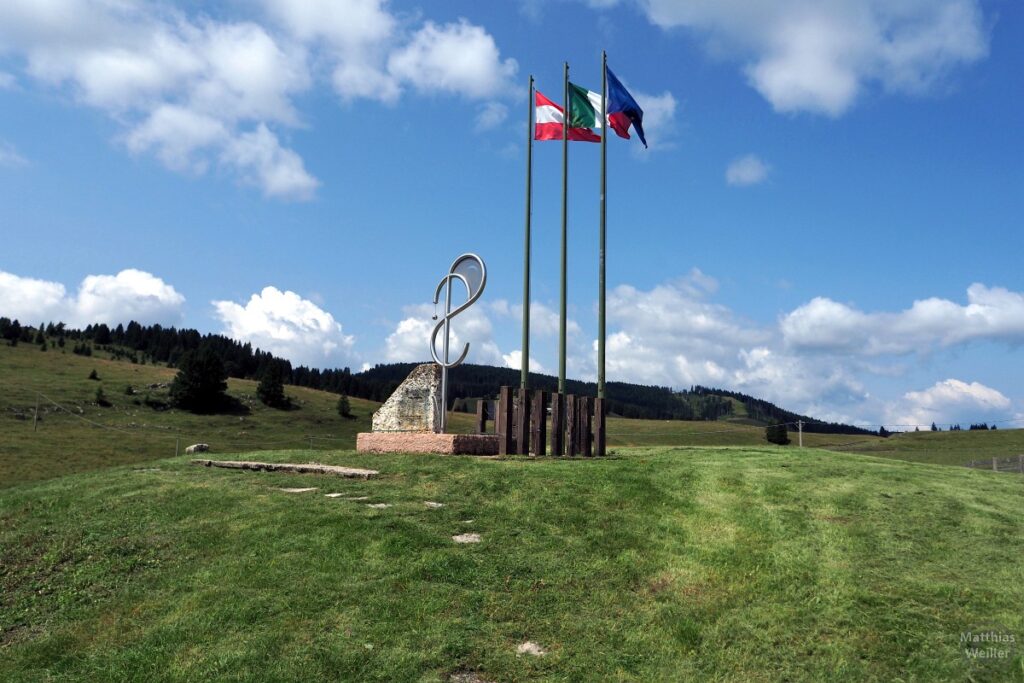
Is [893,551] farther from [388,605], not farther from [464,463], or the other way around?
[464,463]

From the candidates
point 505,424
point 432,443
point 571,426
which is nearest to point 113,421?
point 432,443

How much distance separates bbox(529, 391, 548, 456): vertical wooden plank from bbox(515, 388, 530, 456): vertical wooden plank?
215 millimetres

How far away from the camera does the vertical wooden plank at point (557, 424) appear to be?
18266 mm

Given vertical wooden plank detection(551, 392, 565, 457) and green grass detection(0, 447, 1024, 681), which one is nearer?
green grass detection(0, 447, 1024, 681)

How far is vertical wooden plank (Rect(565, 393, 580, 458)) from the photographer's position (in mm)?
18750

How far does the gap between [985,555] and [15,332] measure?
439ft

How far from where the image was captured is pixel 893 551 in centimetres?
1017

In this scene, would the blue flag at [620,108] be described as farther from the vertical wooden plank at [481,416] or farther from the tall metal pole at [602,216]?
the vertical wooden plank at [481,416]

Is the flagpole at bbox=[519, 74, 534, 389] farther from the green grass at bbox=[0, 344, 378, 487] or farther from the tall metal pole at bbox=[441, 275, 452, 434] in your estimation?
the green grass at bbox=[0, 344, 378, 487]

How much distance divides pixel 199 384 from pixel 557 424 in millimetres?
83627

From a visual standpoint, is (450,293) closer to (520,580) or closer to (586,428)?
(586,428)

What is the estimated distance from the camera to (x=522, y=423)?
1784cm

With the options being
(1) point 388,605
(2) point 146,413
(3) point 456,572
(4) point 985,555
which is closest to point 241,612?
(1) point 388,605

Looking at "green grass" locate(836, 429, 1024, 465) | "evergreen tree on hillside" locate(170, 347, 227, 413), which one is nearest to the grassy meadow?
"green grass" locate(836, 429, 1024, 465)
